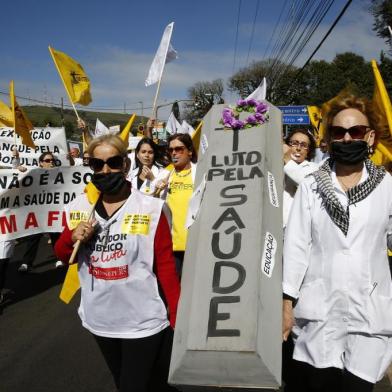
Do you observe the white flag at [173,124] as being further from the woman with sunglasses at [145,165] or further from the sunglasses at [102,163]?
the sunglasses at [102,163]

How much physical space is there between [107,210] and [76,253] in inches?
12.8

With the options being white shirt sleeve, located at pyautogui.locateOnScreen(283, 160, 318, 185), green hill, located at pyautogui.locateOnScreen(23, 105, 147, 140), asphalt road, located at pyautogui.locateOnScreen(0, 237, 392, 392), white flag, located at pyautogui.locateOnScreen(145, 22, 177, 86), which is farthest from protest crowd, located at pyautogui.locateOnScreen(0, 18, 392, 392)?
green hill, located at pyautogui.locateOnScreen(23, 105, 147, 140)

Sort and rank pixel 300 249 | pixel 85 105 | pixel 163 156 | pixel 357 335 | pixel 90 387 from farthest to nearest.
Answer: pixel 85 105
pixel 163 156
pixel 90 387
pixel 300 249
pixel 357 335

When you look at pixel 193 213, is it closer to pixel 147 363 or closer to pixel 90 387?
pixel 147 363

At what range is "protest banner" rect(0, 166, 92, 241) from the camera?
18.1ft

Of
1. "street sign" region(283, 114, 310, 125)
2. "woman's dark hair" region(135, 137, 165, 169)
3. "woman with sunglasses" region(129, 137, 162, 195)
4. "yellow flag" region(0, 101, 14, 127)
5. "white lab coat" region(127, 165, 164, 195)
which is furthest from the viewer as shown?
"street sign" region(283, 114, 310, 125)

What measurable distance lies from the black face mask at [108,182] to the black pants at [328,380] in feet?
4.65

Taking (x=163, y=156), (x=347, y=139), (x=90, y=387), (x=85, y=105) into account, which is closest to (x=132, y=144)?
(x=85, y=105)

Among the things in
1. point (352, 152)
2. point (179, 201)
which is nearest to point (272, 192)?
point (352, 152)

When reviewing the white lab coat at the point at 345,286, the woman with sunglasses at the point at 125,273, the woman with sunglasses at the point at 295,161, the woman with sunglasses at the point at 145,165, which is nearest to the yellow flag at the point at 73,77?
the woman with sunglasses at the point at 145,165

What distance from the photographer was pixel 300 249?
7.69 feet

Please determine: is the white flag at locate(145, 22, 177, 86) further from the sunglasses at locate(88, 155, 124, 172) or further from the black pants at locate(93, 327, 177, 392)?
the black pants at locate(93, 327, 177, 392)

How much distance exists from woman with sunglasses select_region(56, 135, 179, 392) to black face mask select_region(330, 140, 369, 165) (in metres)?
1.05

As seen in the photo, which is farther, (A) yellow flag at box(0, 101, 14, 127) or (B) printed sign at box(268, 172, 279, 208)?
(A) yellow flag at box(0, 101, 14, 127)
